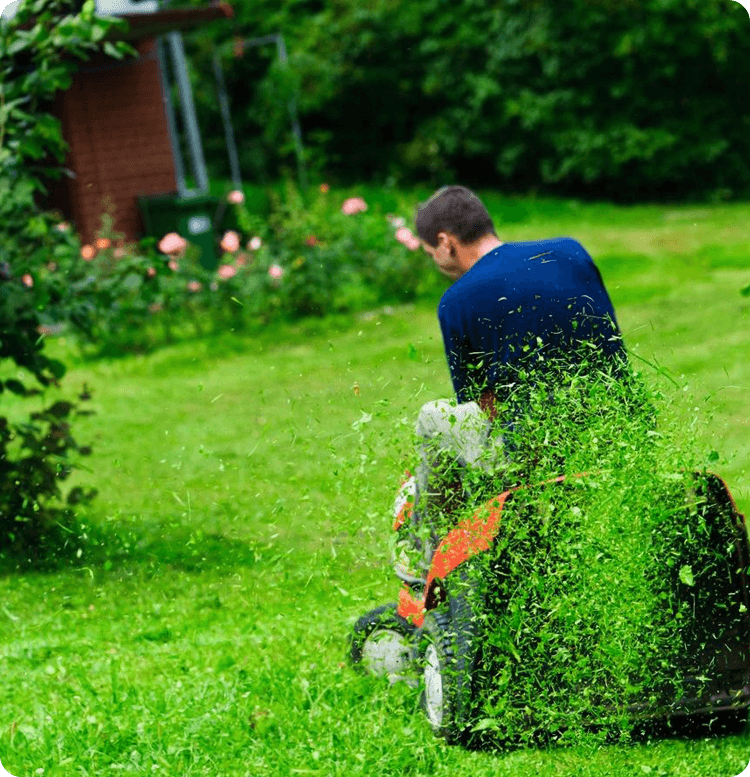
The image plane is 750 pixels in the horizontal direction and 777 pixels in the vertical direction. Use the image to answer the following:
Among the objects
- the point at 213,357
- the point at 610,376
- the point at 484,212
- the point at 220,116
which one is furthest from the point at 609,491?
the point at 220,116

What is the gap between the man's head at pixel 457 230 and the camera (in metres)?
4.04

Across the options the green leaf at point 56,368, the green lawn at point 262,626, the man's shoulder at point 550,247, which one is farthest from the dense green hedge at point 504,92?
the man's shoulder at point 550,247

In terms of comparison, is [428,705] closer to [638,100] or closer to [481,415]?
[481,415]

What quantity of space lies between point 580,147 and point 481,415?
17207 millimetres

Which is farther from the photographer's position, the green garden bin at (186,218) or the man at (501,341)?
the green garden bin at (186,218)

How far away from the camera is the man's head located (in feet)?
13.2

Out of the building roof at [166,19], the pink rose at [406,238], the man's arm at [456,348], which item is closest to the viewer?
the man's arm at [456,348]

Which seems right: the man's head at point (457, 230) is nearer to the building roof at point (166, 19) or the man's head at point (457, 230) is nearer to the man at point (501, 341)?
the man at point (501, 341)

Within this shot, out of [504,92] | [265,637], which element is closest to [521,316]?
[265,637]

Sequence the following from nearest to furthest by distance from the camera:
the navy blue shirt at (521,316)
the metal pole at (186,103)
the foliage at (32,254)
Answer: the navy blue shirt at (521,316), the foliage at (32,254), the metal pole at (186,103)

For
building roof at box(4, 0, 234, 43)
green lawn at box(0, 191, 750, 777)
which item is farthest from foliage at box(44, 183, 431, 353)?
green lawn at box(0, 191, 750, 777)

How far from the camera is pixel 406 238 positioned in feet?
36.4

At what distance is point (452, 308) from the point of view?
3.70 meters

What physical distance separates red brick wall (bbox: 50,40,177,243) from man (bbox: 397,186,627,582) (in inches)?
452
